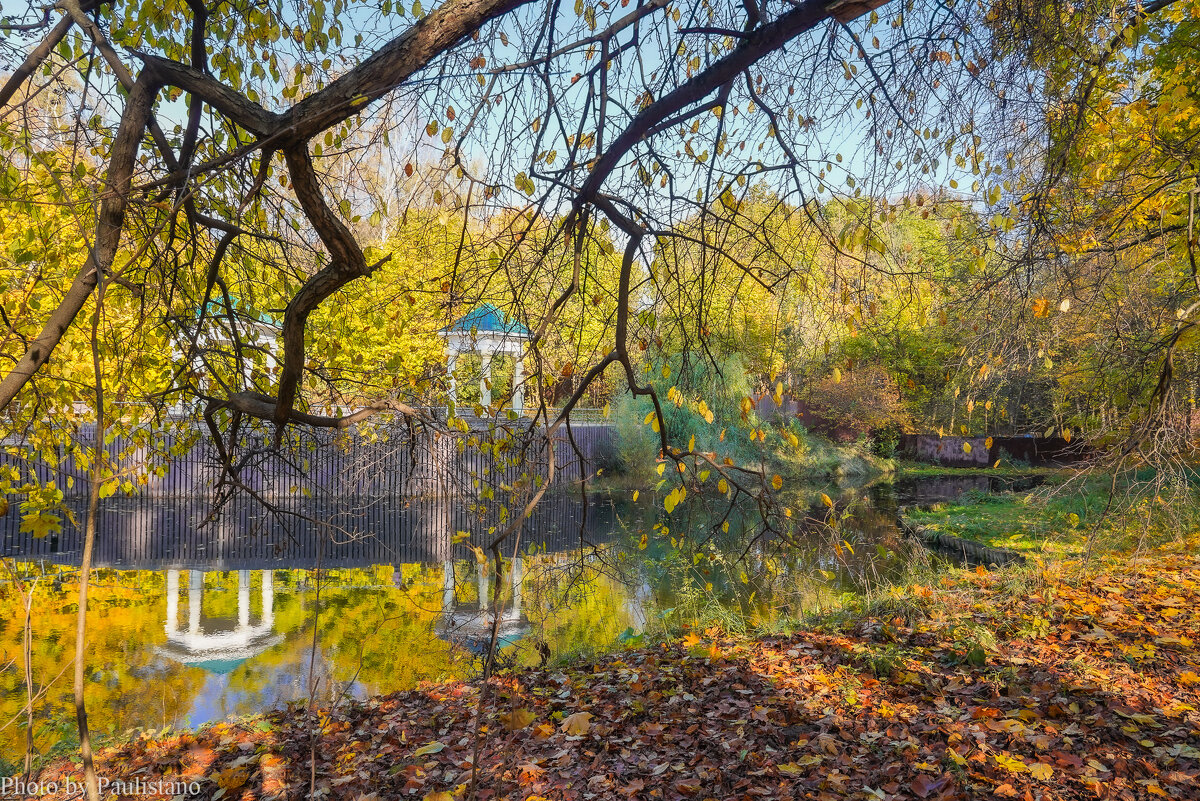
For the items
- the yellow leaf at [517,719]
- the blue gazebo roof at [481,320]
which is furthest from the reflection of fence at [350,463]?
the yellow leaf at [517,719]

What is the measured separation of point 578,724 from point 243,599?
7218mm

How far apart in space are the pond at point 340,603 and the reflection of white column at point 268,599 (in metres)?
0.03

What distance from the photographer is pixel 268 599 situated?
30.3 feet

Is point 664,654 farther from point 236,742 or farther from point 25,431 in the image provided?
point 25,431

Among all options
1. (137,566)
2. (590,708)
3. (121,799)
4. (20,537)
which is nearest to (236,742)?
(121,799)

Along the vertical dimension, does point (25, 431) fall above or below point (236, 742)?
above

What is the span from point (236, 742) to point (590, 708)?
73.5 inches

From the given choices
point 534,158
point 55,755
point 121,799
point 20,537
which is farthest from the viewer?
point 20,537

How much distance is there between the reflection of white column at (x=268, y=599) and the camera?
325 inches

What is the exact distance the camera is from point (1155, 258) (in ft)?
21.0

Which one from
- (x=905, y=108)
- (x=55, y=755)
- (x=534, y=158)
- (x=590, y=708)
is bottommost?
(x=55, y=755)

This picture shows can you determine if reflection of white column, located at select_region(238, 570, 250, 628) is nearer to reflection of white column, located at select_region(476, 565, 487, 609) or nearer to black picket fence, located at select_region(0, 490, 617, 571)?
black picket fence, located at select_region(0, 490, 617, 571)

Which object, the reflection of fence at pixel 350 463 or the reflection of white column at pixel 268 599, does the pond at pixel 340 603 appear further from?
the reflection of fence at pixel 350 463

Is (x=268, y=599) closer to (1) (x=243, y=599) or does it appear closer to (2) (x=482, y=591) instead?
(1) (x=243, y=599)
